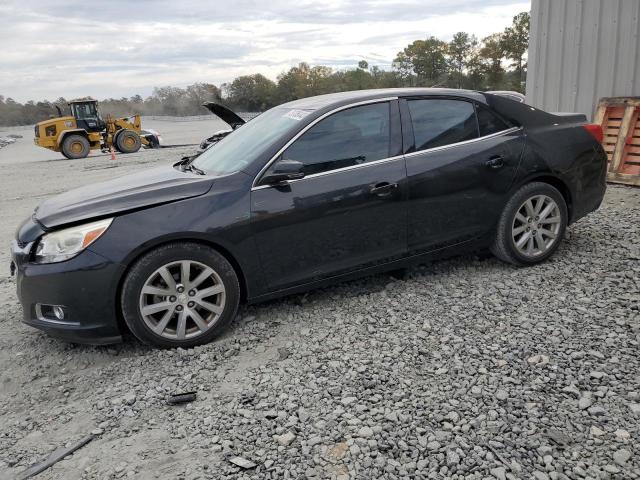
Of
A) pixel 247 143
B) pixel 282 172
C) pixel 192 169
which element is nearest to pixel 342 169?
pixel 282 172

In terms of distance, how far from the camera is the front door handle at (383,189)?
402 centimetres

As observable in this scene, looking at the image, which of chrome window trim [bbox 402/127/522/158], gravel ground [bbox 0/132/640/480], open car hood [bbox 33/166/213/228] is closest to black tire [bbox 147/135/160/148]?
gravel ground [bbox 0/132/640/480]

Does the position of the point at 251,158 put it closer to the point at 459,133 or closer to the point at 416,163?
the point at 416,163

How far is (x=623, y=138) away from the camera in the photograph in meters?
7.77

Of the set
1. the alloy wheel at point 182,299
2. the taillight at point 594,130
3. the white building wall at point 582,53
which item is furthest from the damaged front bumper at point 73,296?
the white building wall at point 582,53

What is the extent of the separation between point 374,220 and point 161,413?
197cm

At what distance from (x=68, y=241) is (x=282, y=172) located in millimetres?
1449

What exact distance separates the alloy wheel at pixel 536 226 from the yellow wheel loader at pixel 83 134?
807 inches

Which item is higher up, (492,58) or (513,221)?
(492,58)

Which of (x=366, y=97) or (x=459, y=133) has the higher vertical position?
(x=366, y=97)

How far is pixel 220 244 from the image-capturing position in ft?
12.0

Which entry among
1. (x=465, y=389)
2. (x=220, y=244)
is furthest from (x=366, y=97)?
(x=465, y=389)

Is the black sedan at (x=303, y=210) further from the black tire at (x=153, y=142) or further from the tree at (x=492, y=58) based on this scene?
the tree at (x=492, y=58)

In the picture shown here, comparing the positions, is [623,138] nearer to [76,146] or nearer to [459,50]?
[76,146]
